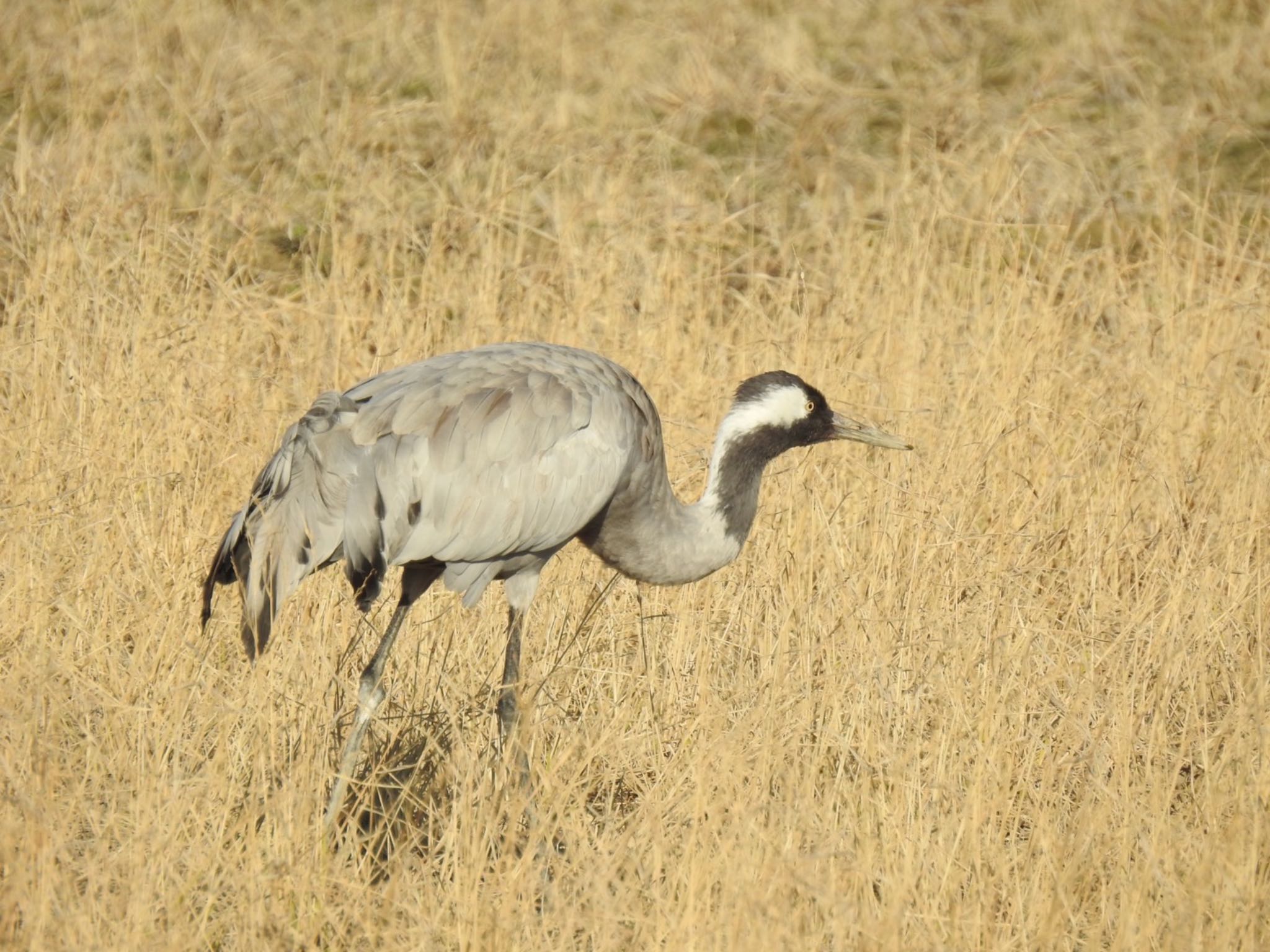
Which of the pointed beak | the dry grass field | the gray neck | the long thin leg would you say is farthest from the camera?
the pointed beak

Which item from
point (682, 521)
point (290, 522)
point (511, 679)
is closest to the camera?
point (290, 522)

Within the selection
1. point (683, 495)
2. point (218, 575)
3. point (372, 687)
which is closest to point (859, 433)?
point (683, 495)

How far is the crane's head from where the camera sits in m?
4.57

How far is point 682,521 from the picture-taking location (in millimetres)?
4484

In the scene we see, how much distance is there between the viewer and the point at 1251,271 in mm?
6703

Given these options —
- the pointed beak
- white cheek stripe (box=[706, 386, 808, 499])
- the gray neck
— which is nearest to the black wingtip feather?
the gray neck

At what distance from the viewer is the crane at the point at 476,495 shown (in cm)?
388

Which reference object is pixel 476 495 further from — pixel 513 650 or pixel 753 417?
pixel 753 417

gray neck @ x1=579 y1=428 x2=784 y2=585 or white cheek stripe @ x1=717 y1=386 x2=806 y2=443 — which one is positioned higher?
white cheek stripe @ x1=717 y1=386 x2=806 y2=443

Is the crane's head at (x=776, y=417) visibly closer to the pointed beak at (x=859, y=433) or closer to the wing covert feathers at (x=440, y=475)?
the pointed beak at (x=859, y=433)

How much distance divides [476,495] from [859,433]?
130 centimetres

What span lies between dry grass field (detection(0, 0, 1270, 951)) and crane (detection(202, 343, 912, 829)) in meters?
0.30

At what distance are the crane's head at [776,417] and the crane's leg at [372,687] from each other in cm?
93

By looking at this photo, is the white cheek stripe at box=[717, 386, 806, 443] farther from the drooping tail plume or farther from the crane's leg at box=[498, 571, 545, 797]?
the drooping tail plume
